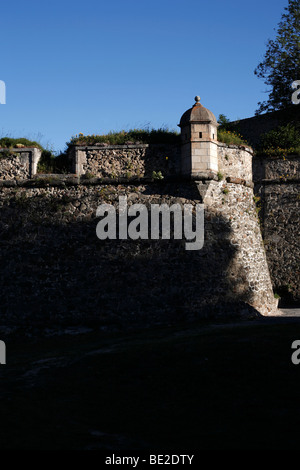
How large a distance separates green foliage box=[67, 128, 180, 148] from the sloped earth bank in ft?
25.7

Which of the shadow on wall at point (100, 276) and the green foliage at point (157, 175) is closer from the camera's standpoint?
the shadow on wall at point (100, 276)

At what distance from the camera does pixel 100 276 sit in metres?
16.9

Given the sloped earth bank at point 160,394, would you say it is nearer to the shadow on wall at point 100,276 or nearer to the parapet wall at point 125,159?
the shadow on wall at point 100,276

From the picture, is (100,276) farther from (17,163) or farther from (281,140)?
(281,140)

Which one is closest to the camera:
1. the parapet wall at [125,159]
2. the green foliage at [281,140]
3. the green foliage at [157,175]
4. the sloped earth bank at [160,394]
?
the sloped earth bank at [160,394]

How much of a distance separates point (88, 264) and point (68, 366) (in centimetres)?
626

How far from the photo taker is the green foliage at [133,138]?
59.4 feet

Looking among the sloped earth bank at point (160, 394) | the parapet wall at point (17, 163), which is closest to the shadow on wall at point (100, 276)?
the parapet wall at point (17, 163)

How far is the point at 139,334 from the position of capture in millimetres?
14906

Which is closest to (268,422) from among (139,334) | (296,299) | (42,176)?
(139,334)

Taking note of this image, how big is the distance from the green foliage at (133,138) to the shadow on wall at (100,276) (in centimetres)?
241

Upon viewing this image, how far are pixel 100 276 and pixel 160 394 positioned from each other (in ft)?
27.4

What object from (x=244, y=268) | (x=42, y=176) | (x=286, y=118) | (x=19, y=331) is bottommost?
(x=19, y=331)
